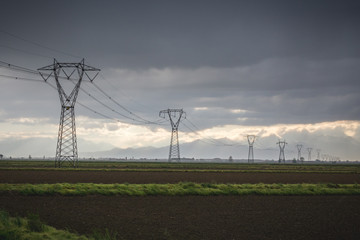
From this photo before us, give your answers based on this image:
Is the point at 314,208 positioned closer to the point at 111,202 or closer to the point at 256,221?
the point at 256,221

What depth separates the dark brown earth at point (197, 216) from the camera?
18406 mm

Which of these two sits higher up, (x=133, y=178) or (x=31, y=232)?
(x=31, y=232)

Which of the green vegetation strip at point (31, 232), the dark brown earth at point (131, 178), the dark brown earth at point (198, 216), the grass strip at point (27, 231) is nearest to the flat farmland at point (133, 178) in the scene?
the dark brown earth at point (131, 178)

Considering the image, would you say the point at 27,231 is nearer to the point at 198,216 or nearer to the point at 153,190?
the point at 198,216

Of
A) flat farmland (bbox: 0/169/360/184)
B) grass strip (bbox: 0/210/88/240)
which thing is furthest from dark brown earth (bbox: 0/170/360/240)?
flat farmland (bbox: 0/169/360/184)

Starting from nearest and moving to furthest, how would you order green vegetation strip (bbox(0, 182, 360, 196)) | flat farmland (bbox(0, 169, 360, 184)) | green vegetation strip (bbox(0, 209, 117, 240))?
1. green vegetation strip (bbox(0, 209, 117, 240))
2. green vegetation strip (bbox(0, 182, 360, 196))
3. flat farmland (bbox(0, 169, 360, 184))

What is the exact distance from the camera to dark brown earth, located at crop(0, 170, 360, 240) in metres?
18.4

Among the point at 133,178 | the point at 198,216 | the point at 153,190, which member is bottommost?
the point at 198,216

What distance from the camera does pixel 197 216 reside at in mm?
23078

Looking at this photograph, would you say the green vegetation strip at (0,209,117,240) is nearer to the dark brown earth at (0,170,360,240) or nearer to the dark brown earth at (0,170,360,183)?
the dark brown earth at (0,170,360,240)

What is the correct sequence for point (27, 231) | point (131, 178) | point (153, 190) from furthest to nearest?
point (131, 178) → point (153, 190) → point (27, 231)

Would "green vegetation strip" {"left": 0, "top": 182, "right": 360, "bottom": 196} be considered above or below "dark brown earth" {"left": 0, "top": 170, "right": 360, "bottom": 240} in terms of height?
above

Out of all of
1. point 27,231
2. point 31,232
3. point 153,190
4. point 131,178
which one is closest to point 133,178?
point 131,178

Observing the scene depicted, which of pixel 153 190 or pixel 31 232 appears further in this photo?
pixel 153 190
